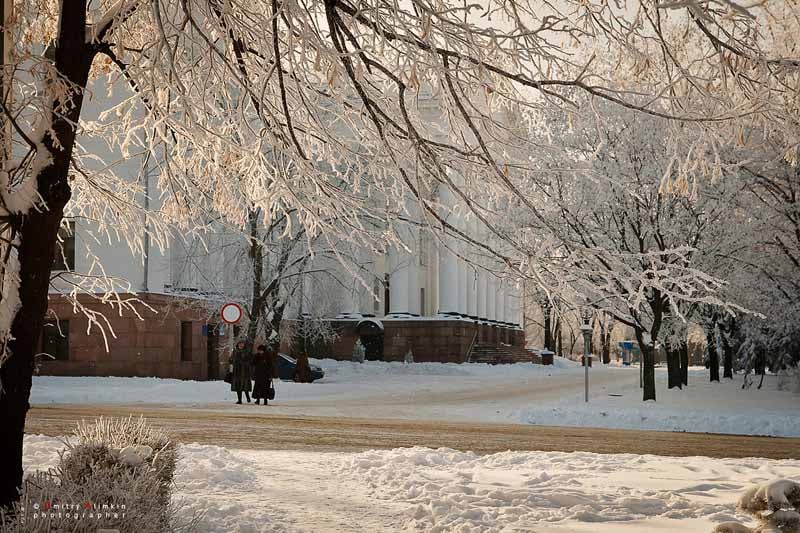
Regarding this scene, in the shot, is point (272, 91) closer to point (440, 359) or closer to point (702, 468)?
point (702, 468)

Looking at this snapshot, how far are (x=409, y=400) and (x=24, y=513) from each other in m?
27.4

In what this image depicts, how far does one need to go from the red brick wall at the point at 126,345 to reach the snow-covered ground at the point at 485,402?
1.65 m

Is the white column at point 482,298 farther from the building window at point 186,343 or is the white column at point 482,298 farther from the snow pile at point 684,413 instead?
the snow pile at point 684,413

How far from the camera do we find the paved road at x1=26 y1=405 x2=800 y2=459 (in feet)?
50.5

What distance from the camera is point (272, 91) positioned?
8328mm

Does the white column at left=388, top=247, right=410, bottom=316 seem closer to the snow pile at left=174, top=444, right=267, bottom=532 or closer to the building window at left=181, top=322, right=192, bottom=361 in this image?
the building window at left=181, top=322, right=192, bottom=361

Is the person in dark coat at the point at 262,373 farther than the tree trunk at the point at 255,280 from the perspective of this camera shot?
No

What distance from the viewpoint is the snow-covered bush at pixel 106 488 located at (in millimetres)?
5258

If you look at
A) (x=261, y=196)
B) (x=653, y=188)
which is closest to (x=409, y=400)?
(x=653, y=188)

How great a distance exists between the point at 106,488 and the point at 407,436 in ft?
38.9

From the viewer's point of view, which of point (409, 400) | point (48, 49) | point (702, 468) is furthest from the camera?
point (409, 400)

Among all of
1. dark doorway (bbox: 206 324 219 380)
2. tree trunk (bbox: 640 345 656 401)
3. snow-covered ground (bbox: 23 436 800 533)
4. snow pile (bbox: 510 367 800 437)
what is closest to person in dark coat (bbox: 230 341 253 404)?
snow pile (bbox: 510 367 800 437)

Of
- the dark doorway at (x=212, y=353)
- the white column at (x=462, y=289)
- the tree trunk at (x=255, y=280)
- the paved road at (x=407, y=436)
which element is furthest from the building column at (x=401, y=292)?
the paved road at (x=407, y=436)

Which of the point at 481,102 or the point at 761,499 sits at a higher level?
the point at 481,102
